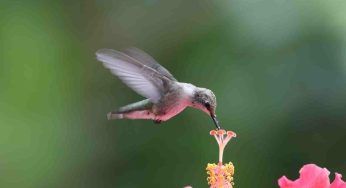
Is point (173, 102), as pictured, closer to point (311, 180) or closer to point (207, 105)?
point (207, 105)

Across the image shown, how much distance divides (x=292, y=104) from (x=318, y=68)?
222 millimetres

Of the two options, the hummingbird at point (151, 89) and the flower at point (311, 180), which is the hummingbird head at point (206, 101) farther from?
the flower at point (311, 180)

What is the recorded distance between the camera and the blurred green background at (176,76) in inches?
125

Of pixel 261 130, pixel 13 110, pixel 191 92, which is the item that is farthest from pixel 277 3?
pixel 191 92

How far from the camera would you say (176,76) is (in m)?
3.15

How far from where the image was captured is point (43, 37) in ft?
10.8

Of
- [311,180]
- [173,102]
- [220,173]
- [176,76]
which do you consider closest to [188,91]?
[173,102]

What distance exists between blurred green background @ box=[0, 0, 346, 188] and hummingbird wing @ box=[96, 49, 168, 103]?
1.67 m

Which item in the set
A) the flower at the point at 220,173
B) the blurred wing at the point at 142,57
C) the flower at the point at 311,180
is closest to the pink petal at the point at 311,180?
the flower at the point at 311,180

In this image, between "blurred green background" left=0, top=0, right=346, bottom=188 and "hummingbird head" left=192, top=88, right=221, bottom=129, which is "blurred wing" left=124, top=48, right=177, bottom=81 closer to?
"hummingbird head" left=192, top=88, right=221, bottom=129

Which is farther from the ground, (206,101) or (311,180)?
(206,101)

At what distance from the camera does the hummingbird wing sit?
4.45 ft

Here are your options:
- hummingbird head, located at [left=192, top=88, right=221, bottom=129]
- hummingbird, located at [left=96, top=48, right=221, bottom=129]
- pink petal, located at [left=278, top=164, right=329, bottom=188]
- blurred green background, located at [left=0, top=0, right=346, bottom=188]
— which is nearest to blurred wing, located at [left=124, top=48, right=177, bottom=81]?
hummingbird, located at [left=96, top=48, right=221, bottom=129]

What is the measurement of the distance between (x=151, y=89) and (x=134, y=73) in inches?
3.7
